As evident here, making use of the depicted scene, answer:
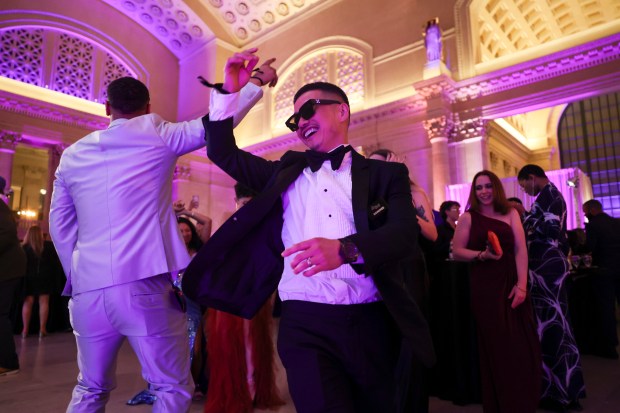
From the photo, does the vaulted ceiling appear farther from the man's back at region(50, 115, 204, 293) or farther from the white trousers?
the white trousers

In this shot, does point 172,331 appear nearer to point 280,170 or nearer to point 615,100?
point 280,170

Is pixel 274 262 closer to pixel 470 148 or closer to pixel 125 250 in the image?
pixel 125 250

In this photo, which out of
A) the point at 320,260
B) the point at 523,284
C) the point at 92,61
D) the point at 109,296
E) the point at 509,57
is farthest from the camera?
the point at 92,61

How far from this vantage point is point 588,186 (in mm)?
12852

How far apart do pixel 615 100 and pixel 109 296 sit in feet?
84.3

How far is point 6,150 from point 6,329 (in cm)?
1363

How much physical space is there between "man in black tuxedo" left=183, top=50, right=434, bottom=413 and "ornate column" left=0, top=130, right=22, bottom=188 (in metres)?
16.9

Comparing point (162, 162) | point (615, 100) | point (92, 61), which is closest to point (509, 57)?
point (615, 100)

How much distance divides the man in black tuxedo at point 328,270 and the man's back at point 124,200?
0.52 meters

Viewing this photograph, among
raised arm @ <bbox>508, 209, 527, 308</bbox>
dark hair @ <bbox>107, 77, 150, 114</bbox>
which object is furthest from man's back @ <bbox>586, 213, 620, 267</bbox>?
dark hair @ <bbox>107, 77, 150, 114</bbox>

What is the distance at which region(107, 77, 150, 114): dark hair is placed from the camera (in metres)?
2.18

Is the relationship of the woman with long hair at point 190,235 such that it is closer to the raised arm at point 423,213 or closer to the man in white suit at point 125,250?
the man in white suit at point 125,250

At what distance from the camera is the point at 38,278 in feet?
25.0

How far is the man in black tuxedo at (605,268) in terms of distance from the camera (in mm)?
5656
